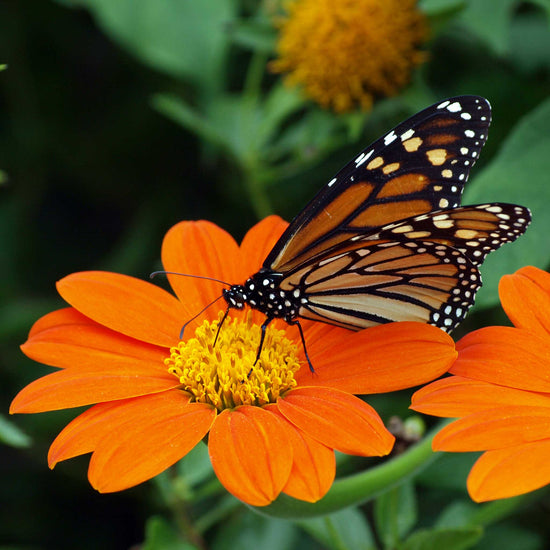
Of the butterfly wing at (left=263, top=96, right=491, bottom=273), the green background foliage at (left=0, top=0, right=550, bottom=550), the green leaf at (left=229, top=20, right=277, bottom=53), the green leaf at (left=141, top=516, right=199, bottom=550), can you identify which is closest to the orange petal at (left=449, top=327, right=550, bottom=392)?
the green background foliage at (left=0, top=0, right=550, bottom=550)

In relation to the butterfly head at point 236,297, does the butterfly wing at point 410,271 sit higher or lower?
lower

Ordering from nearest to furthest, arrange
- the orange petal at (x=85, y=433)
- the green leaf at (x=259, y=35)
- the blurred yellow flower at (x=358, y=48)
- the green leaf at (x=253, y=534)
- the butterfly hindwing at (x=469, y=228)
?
1. the orange petal at (x=85, y=433)
2. the butterfly hindwing at (x=469, y=228)
3. the green leaf at (x=253, y=534)
4. the blurred yellow flower at (x=358, y=48)
5. the green leaf at (x=259, y=35)

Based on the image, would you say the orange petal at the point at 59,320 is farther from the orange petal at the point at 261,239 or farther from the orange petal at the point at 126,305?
the orange petal at the point at 261,239

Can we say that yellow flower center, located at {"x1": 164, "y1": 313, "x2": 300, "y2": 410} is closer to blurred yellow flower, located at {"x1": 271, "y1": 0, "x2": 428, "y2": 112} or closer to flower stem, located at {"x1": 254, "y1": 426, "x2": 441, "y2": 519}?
flower stem, located at {"x1": 254, "y1": 426, "x2": 441, "y2": 519}

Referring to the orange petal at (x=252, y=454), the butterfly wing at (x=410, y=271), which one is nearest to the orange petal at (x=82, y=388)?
the orange petal at (x=252, y=454)

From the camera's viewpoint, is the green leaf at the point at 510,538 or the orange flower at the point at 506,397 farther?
the green leaf at the point at 510,538

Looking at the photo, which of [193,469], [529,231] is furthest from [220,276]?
[529,231]

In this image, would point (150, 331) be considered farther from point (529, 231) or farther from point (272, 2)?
point (272, 2)
